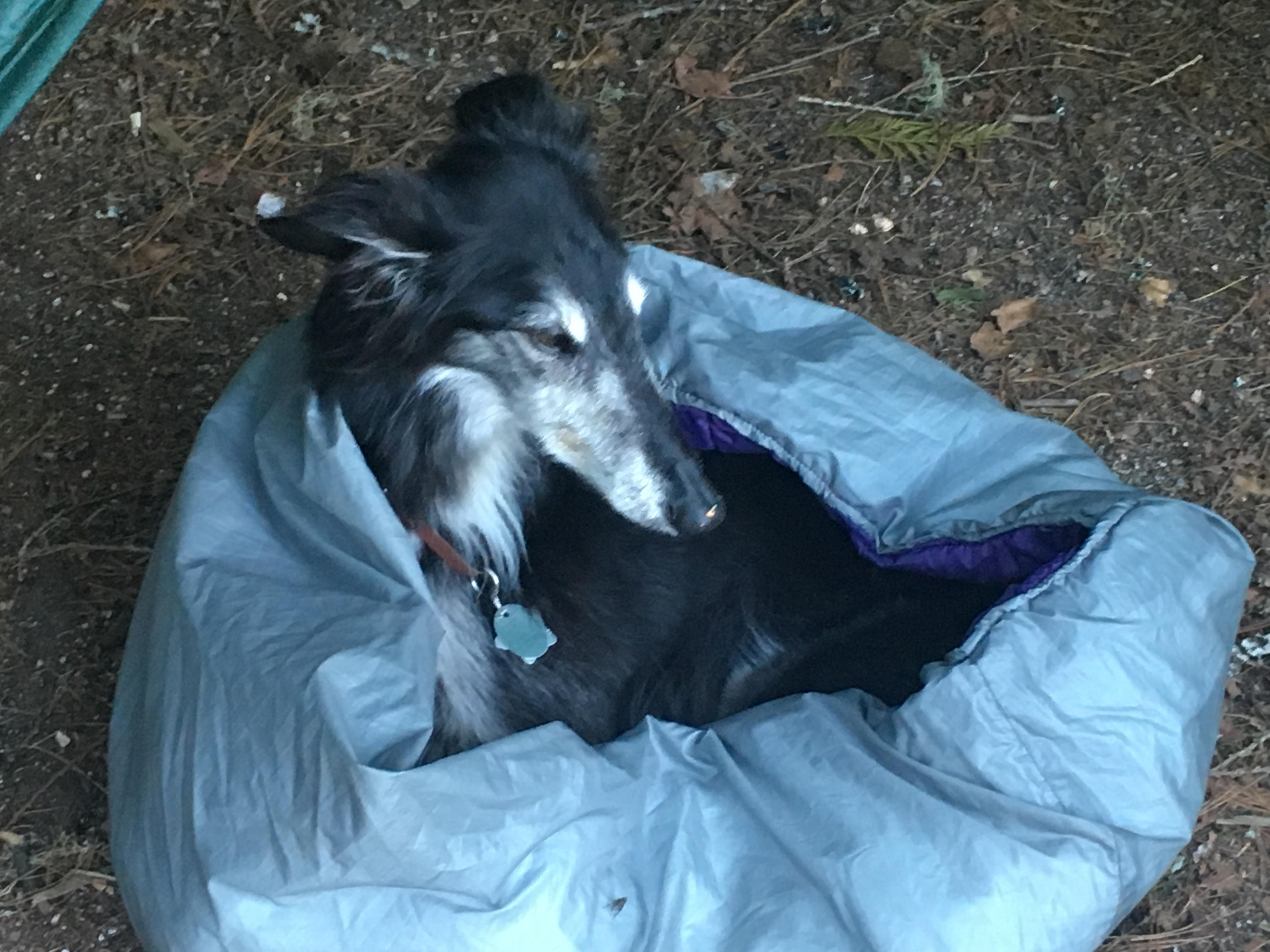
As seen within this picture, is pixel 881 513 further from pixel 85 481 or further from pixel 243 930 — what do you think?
pixel 85 481

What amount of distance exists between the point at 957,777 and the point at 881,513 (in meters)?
0.50

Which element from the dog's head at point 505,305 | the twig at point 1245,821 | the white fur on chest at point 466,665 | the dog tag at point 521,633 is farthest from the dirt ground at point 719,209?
the dog's head at point 505,305

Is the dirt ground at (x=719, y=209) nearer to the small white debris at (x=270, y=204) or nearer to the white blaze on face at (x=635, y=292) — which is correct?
the small white debris at (x=270, y=204)

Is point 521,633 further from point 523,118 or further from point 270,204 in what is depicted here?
point 270,204

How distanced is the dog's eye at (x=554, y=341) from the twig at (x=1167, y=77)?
6.35 feet

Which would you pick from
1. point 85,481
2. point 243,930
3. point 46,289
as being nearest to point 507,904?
point 243,930

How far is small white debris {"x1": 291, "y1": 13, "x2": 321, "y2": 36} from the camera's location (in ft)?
9.56

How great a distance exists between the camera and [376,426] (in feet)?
5.36

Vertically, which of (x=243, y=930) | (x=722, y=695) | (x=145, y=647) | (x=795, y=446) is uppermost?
(x=145, y=647)

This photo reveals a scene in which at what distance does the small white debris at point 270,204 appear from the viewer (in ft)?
8.41

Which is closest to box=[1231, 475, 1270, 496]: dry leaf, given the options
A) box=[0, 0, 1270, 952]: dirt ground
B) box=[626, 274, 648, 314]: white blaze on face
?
box=[0, 0, 1270, 952]: dirt ground

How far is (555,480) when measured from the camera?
73.9 inches

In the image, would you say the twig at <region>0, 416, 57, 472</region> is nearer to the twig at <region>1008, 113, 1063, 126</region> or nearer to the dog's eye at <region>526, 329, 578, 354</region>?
the dog's eye at <region>526, 329, 578, 354</region>

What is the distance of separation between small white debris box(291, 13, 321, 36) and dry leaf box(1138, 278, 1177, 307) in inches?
82.9
